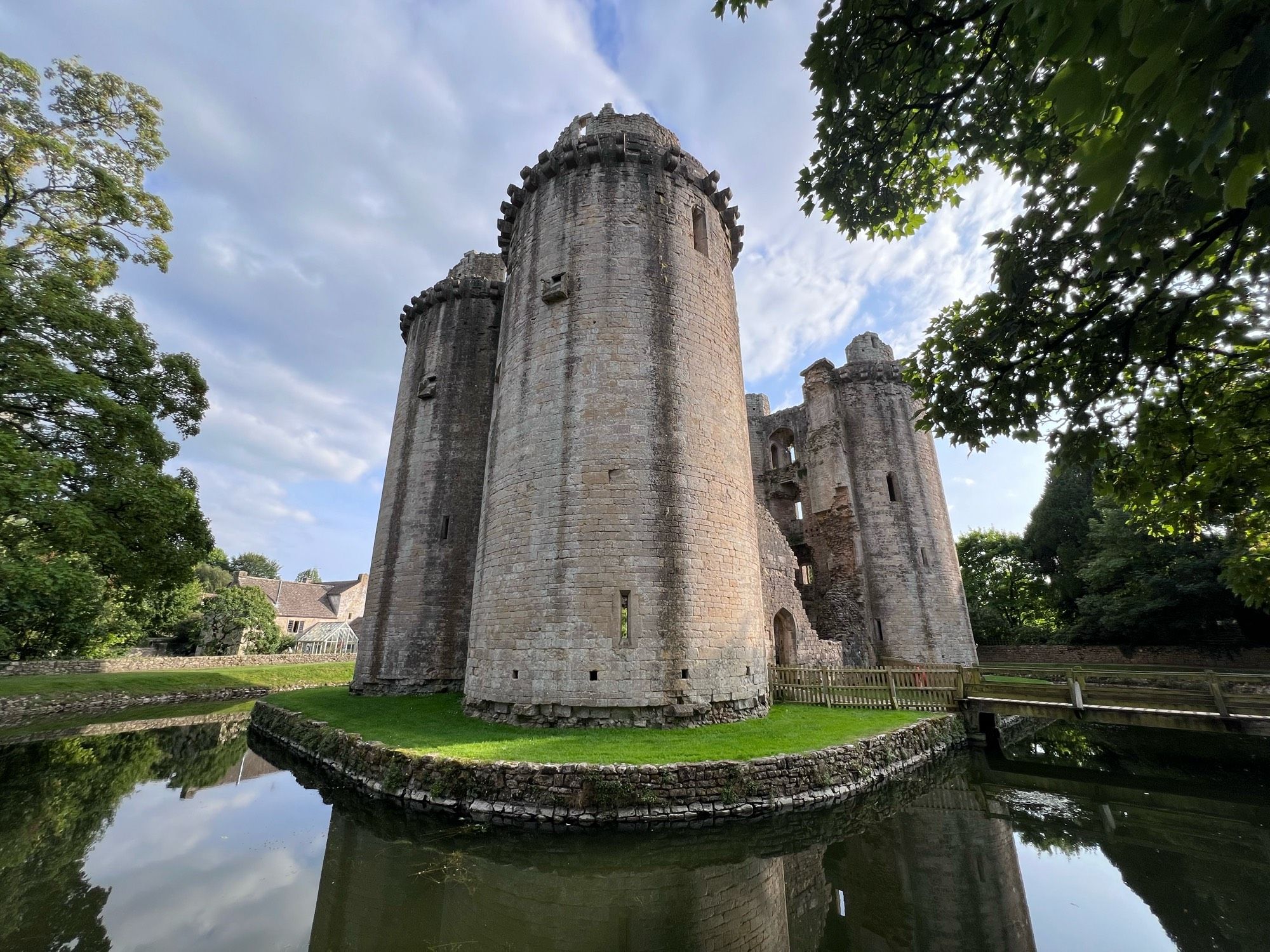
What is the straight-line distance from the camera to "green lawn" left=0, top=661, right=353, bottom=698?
1964cm

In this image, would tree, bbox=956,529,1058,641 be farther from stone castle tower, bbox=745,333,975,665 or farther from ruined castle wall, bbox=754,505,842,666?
ruined castle wall, bbox=754,505,842,666

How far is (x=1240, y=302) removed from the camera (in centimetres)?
511

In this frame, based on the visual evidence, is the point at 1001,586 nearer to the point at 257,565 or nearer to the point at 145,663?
the point at 145,663

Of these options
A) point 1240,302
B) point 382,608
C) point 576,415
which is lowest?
point 382,608

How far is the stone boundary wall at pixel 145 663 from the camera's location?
2231cm

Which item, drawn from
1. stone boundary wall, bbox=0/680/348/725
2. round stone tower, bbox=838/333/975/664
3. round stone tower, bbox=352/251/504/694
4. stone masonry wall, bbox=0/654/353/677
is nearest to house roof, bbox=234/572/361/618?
stone masonry wall, bbox=0/654/353/677

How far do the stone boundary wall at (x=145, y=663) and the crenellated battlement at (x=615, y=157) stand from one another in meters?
26.1

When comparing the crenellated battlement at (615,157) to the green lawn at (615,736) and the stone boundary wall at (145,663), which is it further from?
the stone boundary wall at (145,663)

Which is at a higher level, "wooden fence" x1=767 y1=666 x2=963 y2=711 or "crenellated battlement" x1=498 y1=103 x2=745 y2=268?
"crenellated battlement" x1=498 y1=103 x2=745 y2=268

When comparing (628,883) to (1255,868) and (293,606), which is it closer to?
(1255,868)

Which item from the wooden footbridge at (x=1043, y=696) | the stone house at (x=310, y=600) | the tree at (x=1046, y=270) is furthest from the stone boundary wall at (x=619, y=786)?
the stone house at (x=310, y=600)

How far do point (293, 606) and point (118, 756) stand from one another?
48.6 metres

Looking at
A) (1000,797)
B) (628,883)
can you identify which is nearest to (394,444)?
(628,883)

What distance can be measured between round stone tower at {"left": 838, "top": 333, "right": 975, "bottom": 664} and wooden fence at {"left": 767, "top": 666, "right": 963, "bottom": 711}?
7.97 m
